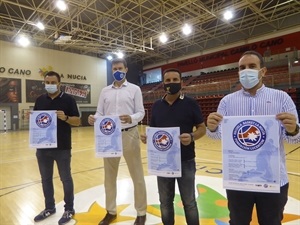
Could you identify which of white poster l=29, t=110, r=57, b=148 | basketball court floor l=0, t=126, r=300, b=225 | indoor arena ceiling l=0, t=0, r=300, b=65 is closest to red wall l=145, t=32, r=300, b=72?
indoor arena ceiling l=0, t=0, r=300, b=65

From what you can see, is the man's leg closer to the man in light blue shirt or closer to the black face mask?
the man in light blue shirt

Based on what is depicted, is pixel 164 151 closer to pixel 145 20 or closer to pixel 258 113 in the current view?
pixel 258 113

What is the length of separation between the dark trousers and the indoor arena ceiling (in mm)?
11675

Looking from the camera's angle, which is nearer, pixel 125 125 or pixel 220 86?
pixel 125 125

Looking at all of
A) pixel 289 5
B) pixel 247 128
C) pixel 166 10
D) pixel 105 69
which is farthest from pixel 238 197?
pixel 105 69

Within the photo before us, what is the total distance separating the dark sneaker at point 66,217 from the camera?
107 inches

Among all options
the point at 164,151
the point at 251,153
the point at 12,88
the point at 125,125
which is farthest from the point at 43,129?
the point at 12,88

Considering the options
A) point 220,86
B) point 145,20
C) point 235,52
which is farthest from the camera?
point 235,52

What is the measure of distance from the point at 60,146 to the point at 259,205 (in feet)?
7.04

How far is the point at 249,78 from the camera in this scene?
1558 millimetres

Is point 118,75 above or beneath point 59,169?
above

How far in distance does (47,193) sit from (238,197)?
7.65 ft

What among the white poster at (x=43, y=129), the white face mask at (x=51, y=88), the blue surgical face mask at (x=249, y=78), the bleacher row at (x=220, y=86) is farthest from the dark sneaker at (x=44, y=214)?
the bleacher row at (x=220, y=86)

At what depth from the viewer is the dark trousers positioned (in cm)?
145
